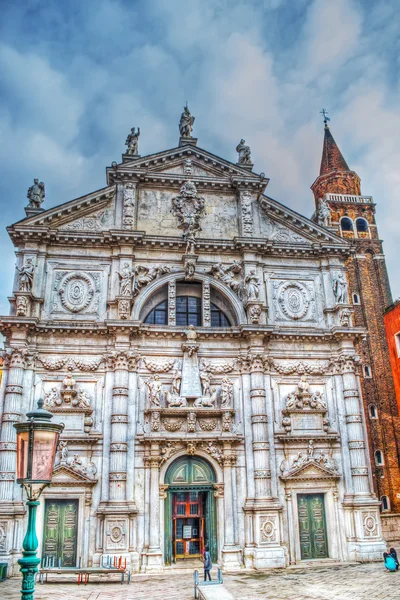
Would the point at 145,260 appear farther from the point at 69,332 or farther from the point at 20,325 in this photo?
the point at 20,325

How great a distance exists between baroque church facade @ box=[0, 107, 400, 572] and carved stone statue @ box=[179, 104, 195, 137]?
5.15 ft

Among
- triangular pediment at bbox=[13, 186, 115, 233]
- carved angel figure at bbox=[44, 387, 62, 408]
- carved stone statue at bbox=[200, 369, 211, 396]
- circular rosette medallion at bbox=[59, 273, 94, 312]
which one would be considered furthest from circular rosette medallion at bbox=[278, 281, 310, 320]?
carved angel figure at bbox=[44, 387, 62, 408]

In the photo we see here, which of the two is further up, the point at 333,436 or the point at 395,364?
the point at 395,364

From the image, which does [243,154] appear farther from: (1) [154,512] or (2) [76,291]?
Result: (1) [154,512]

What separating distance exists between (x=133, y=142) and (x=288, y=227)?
912cm

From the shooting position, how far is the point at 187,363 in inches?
899

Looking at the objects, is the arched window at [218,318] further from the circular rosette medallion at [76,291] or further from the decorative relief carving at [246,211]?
the circular rosette medallion at [76,291]

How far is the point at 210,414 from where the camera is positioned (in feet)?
72.6

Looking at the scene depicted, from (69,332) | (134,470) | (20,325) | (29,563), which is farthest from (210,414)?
(29,563)

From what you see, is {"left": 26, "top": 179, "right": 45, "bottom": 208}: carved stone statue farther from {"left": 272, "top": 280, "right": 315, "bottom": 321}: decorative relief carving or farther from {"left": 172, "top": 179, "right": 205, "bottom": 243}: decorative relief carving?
{"left": 272, "top": 280, "right": 315, "bottom": 321}: decorative relief carving

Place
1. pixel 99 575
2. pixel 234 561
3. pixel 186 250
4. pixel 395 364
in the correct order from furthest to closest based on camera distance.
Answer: pixel 395 364 < pixel 186 250 < pixel 234 561 < pixel 99 575

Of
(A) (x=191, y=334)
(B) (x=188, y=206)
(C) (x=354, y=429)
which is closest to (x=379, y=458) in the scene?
(C) (x=354, y=429)

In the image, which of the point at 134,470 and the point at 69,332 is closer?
the point at 134,470

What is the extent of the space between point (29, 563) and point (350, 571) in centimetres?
1470
